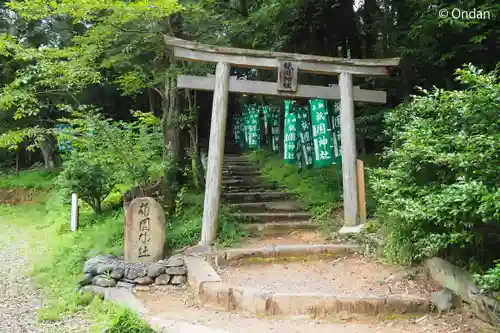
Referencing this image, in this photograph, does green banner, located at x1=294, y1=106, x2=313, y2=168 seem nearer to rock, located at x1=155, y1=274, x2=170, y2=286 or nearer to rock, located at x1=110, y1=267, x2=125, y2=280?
rock, located at x1=155, y1=274, x2=170, y2=286

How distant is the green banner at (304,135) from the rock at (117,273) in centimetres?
685

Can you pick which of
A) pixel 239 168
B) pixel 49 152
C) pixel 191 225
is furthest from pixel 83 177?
pixel 49 152

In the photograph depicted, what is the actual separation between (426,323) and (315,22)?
31.0 ft

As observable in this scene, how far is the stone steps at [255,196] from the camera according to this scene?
37.0 feet

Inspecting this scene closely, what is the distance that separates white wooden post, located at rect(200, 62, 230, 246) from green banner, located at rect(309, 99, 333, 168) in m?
2.75

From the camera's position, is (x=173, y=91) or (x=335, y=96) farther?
(x=173, y=91)

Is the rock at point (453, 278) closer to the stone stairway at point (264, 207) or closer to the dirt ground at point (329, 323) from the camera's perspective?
the dirt ground at point (329, 323)

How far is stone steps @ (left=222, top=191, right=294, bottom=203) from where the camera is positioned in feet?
37.0

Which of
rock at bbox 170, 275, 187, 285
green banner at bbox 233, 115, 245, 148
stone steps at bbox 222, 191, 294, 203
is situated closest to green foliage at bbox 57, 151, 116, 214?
stone steps at bbox 222, 191, 294, 203

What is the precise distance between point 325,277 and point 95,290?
11.8ft

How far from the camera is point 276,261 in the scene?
24.8 feet

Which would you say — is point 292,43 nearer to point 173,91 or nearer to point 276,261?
point 173,91

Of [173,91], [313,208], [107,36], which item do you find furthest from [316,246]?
[107,36]

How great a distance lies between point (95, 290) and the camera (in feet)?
22.0
